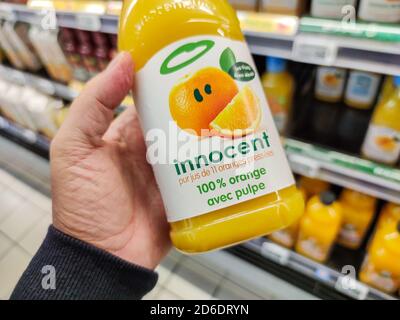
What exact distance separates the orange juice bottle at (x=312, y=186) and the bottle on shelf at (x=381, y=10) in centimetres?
59

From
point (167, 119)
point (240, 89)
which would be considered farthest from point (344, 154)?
point (167, 119)

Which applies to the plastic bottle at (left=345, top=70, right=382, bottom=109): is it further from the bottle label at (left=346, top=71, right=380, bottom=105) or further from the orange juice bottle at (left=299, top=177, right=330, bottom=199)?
the orange juice bottle at (left=299, top=177, right=330, bottom=199)

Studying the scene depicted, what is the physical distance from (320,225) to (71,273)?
741mm

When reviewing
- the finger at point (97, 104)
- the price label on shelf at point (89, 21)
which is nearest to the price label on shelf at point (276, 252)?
the finger at point (97, 104)

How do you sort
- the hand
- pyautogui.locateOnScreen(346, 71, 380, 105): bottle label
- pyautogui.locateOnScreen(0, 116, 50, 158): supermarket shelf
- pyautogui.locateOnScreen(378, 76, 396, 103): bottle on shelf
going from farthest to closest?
pyautogui.locateOnScreen(0, 116, 50, 158): supermarket shelf
pyautogui.locateOnScreen(346, 71, 380, 105): bottle label
pyautogui.locateOnScreen(378, 76, 396, 103): bottle on shelf
the hand

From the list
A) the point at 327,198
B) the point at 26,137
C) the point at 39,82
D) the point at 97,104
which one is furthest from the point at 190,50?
the point at 26,137

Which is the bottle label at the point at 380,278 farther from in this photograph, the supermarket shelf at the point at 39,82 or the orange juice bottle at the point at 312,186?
the supermarket shelf at the point at 39,82

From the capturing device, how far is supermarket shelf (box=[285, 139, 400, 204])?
876mm

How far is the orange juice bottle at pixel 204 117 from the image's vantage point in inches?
24.5

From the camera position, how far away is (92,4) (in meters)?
1.11

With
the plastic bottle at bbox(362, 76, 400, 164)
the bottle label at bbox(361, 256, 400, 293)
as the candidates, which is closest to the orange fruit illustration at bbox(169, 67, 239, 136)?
the plastic bottle at bbox(362, 76, 400, 164)

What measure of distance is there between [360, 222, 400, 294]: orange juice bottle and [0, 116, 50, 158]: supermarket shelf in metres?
1.74
